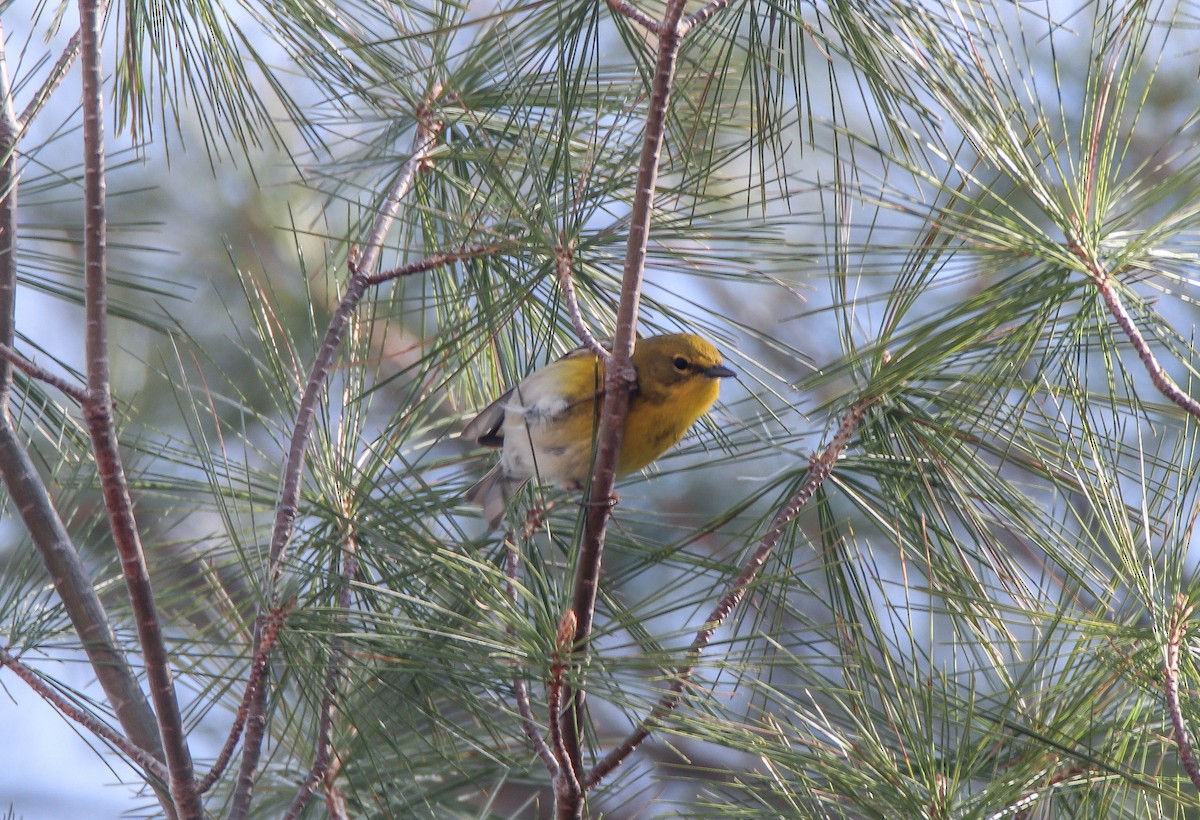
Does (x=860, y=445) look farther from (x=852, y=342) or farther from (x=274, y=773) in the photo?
(x=274, y=773)

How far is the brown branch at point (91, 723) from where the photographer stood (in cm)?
162

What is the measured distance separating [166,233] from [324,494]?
3572mm

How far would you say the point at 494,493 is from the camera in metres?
2.27

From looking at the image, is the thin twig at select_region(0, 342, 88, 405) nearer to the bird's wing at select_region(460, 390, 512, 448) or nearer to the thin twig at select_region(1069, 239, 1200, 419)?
the bird's wing at select_region(460, 390, 512, 448)

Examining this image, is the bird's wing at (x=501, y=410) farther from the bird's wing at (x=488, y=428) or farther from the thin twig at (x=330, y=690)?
the thin twig at (x=330, y=690)

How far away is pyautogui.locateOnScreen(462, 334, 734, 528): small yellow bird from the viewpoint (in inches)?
80.9

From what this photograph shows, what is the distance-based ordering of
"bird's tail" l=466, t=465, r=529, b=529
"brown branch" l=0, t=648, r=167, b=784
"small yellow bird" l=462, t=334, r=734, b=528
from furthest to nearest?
1. "bird's tail" l=466, t=465, r=529, b=529
2. "small yellow bird" l=462, t=334, r=734, b=528
3. "brown branch" l=0, t=648, r=167, b=784

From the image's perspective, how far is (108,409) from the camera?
146cm

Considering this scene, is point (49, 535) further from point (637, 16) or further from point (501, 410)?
point (637, 16)

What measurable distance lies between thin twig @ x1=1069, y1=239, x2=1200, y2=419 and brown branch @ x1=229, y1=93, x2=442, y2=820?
0.91m

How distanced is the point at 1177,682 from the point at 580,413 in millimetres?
1125

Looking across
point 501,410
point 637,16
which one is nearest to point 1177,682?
point 637,16

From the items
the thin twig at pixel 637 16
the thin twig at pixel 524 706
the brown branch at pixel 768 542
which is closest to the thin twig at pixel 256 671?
the thin twig at pixel 524 706

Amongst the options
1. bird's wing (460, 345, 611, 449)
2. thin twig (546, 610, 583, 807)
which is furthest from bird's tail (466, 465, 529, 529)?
thin twig (546, 610, 583, 807)
